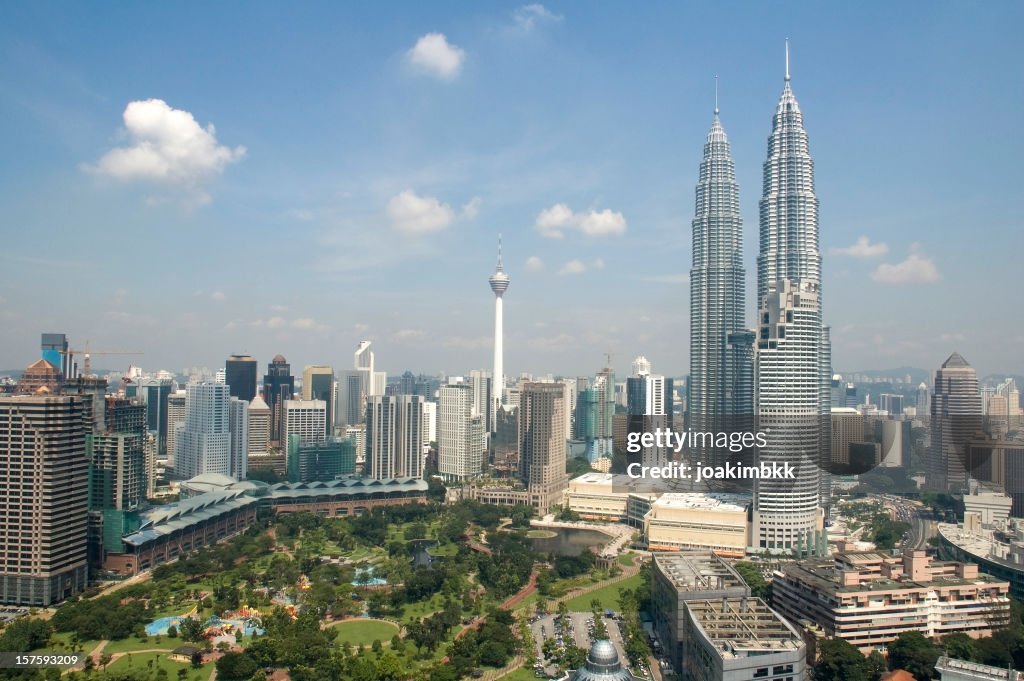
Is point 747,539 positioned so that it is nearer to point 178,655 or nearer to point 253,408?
point 178,655

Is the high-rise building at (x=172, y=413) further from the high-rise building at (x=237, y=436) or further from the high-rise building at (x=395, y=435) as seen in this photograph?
the high-rise building at (x=395, y=435)

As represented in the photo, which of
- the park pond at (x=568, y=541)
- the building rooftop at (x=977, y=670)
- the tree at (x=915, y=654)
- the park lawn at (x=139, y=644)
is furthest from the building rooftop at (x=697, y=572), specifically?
the park lawn at (x=139, y=644)

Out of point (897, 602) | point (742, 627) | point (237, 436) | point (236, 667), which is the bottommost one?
point (236, 667)

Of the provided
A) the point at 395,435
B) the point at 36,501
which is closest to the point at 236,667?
the point at 36,501

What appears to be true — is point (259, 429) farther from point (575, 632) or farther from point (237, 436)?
point (575, 632)

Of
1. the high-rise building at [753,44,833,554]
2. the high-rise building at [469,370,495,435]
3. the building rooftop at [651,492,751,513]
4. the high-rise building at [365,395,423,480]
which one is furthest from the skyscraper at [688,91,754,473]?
the high-rise building at [469,370,495,435]

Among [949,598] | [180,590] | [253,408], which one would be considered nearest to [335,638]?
[180,590]

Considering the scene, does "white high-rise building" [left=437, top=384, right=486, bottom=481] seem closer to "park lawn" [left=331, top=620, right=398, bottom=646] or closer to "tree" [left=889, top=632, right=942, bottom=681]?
"park lawn" [left=331, top=620, right=398, bottom=646]
